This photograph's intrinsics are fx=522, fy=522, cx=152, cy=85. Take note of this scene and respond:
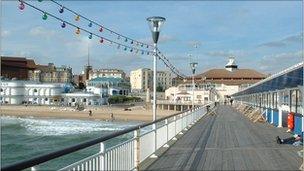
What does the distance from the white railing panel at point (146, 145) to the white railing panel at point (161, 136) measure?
110cm

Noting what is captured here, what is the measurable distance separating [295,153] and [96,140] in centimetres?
701

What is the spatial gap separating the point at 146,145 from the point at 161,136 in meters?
2.75

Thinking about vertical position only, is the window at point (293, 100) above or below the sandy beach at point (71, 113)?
above

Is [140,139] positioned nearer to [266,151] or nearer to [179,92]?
[266,151]

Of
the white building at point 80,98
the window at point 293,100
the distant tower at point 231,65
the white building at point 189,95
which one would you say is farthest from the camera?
the distant tower at point 231,65

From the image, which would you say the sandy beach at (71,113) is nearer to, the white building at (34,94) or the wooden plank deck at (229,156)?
the white building at (34,94)

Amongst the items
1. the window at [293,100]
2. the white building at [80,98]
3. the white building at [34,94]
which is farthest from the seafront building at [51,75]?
the window at [293,100]

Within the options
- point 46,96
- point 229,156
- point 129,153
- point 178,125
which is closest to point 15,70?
point 46,96

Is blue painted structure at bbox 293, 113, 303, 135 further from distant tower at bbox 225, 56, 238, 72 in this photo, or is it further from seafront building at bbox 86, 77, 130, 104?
distant tower at bbox 225, 56, 238, 72

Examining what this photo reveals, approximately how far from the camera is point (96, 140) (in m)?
6.69

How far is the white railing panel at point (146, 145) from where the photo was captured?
10133mm

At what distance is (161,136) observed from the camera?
533 inches

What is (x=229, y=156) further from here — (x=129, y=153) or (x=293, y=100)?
(x=293, y=100)

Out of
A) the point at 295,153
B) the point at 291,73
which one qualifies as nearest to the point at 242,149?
the point at 295,153
